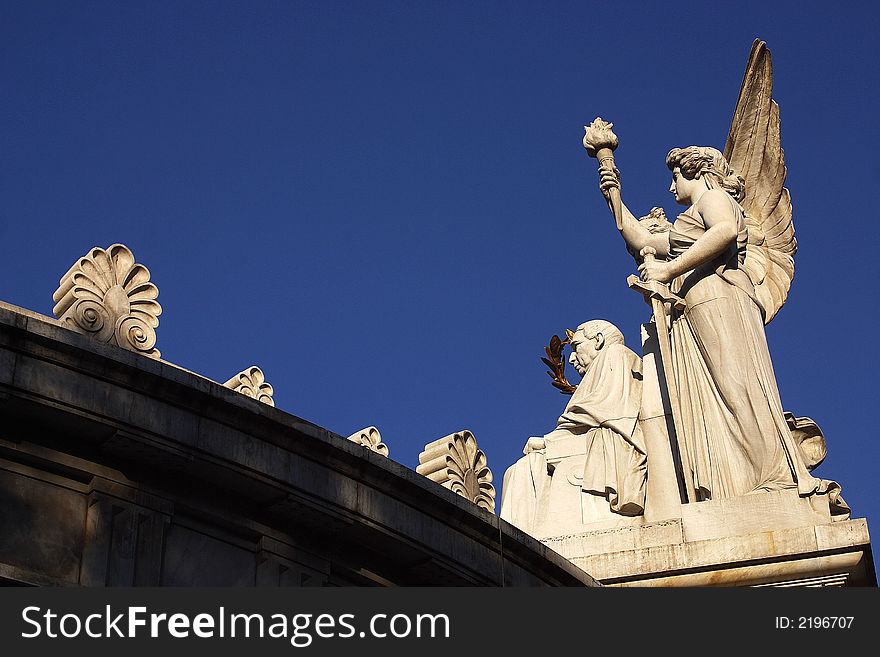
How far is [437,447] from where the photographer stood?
14867mm

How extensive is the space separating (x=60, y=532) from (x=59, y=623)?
3.71 feet

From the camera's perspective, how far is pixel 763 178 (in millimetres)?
22031

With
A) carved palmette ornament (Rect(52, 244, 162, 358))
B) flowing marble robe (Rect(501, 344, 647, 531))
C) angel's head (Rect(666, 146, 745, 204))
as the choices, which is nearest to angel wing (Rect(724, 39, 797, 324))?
angel's head (Rect(666, 146, 745, 204))

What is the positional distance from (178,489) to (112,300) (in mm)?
1624

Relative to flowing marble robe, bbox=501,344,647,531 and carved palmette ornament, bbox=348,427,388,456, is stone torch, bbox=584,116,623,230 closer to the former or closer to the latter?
flowing marble robe, bbox=501,344,647,531

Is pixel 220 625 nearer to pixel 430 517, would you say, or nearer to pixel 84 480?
pixel 84 480

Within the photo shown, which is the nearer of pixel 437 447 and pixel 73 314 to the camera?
pixel 73 314

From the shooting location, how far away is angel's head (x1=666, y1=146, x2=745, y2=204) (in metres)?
20.6

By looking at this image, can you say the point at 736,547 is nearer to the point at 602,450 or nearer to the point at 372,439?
the point at 602,450

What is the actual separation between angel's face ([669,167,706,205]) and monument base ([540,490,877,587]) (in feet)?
15.2

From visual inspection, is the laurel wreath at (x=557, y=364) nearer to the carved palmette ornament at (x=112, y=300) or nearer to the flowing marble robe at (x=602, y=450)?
the flowing marble robe at (x=602, y=450)

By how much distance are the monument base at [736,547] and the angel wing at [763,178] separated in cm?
441

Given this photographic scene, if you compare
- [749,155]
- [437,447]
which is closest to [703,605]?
[437,447]

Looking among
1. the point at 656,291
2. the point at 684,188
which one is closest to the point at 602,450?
the point at 656,291
